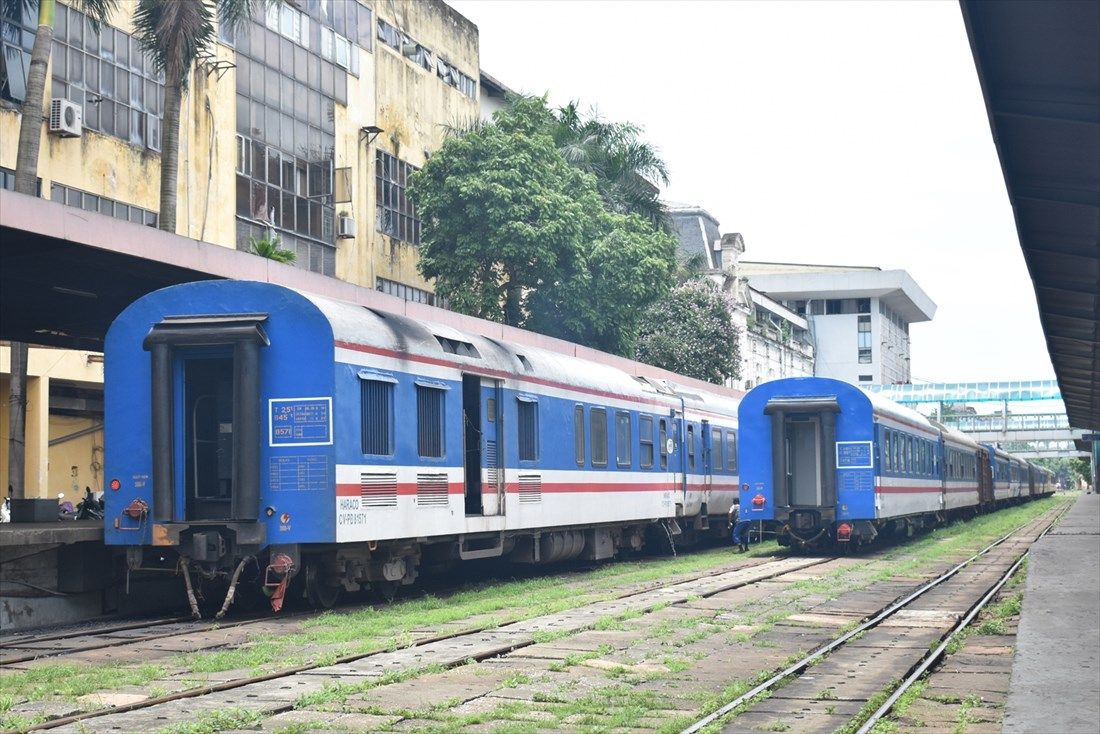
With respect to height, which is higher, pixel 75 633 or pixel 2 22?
pixel 2 22

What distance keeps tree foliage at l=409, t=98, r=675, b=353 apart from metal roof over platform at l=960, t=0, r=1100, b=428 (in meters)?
25.8

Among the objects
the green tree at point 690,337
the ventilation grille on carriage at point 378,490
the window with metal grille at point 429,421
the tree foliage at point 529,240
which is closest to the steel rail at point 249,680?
the ventilation grille on carriage at point 378,490

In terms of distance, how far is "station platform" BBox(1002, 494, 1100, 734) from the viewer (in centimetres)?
835

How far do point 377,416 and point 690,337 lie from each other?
41.1 m

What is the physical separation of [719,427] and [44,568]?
17606 millimetres

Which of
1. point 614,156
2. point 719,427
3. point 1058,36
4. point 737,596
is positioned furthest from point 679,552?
point 614,156

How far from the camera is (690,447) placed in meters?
27.6

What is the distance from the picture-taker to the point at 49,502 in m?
16.9

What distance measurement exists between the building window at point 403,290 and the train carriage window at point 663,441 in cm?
2088

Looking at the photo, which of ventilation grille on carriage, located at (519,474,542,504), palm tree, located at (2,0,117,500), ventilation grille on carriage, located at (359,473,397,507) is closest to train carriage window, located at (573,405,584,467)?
ventilation grille on carriage, located at (519,474,542,504)

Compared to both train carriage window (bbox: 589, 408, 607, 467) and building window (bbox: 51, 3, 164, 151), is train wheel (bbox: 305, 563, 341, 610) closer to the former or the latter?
train carriage window (bbox: 589, 408, 607, 467)

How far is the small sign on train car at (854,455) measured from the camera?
24.9m

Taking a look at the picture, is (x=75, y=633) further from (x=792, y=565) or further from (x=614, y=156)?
(x=614, y=156)

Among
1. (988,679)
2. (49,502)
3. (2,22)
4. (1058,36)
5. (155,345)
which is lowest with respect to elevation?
(988,679)
